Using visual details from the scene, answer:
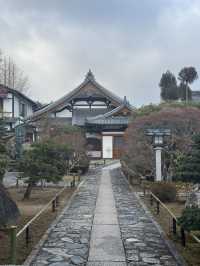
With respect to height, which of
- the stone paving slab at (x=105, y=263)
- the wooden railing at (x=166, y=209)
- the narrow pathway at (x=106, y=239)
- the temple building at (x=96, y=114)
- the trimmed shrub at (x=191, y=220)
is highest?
the temple building at (x=96, y=114)

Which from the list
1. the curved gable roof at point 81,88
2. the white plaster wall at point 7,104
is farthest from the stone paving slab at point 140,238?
the curved gable roof at point 81,88

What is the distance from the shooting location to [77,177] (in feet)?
100

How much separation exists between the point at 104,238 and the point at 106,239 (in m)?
0.13

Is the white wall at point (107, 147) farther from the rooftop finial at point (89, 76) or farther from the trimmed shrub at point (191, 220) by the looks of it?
the trimmed shrub at point (191, 220)

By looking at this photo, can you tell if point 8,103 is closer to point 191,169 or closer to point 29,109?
point 29,109

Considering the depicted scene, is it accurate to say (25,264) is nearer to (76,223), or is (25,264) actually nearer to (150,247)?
(150,247)

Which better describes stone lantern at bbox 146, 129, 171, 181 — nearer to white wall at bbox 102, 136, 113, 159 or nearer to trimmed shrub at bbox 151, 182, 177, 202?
trimmed shrub at bbox 151, 182, 177, 202

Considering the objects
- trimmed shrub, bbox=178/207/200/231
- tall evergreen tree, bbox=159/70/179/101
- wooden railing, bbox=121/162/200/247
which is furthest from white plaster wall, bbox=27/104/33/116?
trimmed shrub, bbox=178/207/200/231

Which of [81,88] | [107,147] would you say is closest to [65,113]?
[81,88]

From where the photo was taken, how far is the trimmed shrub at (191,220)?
28.5 ft

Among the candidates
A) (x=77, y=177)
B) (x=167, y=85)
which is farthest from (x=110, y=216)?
(x=167, y=85)

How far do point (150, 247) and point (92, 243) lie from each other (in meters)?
1.42

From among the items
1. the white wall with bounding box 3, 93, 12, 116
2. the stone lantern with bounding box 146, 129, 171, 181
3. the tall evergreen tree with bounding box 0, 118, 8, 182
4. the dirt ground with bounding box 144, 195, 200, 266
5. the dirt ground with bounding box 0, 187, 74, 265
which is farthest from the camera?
the white wall with bounding box 3, 93, 12, 116

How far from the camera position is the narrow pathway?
29.3 ft
